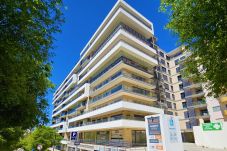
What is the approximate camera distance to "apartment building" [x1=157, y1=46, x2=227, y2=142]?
125ft

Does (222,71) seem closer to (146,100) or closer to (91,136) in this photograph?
(146,100)

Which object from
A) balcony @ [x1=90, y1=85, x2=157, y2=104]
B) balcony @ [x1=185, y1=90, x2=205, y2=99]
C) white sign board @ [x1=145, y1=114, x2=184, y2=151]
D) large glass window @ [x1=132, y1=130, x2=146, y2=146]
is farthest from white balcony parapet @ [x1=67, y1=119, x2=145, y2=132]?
balcony @ [x1=185, y1=90, x2=205, y2=99]

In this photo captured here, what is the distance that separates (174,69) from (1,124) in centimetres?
5235

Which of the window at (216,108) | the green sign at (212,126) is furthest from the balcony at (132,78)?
the window at (216,108)

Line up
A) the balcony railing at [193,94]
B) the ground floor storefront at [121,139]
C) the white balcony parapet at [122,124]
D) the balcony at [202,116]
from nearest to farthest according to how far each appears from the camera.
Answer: the white balcony parapet at [122,124], the ground floor storefront at [121,139], the balcony at [202,116], the balcony railing at [193,94]

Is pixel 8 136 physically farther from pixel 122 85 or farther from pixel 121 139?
pixel 122 85

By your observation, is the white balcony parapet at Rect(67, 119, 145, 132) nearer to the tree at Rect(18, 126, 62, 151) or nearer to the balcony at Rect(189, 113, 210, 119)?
the tree at Rect(18, 126, 62, 151)

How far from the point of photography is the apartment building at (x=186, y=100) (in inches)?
1496

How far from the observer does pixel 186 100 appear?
45.6 m

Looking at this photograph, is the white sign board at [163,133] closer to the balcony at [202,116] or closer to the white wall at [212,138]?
the white wall at [212,138]

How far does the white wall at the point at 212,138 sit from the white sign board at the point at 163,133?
1845cm

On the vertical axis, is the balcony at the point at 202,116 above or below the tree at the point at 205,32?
below

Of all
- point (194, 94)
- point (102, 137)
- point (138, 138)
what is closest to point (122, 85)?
point (138, 138)

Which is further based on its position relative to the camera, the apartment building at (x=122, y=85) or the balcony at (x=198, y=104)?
the balcony at (x=198, y=104)
